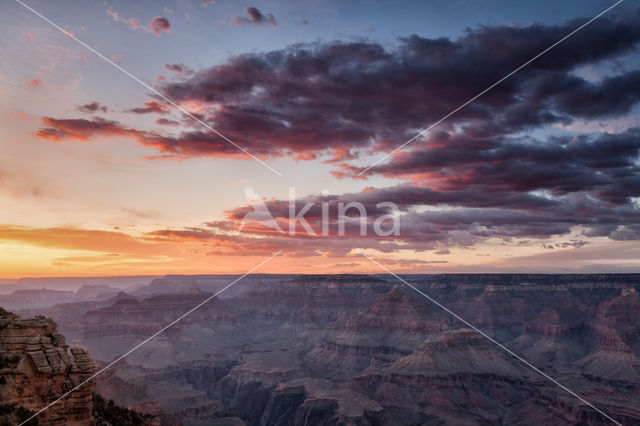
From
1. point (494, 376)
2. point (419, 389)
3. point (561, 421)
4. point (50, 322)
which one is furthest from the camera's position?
point (494, 376)

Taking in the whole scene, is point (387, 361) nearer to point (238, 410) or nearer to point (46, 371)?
point (238, 410)

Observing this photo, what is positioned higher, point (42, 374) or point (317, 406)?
point (42, 374)

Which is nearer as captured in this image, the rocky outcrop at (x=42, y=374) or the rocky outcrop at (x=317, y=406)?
the rocky outcrop at (x=42, y=374)

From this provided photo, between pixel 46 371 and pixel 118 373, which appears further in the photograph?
pixel 118 373

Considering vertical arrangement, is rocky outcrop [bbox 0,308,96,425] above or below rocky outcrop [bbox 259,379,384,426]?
above

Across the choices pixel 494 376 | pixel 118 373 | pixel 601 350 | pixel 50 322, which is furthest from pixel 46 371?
pixel 601 350

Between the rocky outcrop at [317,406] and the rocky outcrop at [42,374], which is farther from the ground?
the rocky outcrop at [42,374]

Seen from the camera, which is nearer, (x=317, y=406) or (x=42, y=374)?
(x=42, y=374)

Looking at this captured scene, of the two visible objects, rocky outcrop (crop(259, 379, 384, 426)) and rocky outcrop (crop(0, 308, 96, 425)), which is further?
rocky outcrop (crop(259, 379, 384, 426))
